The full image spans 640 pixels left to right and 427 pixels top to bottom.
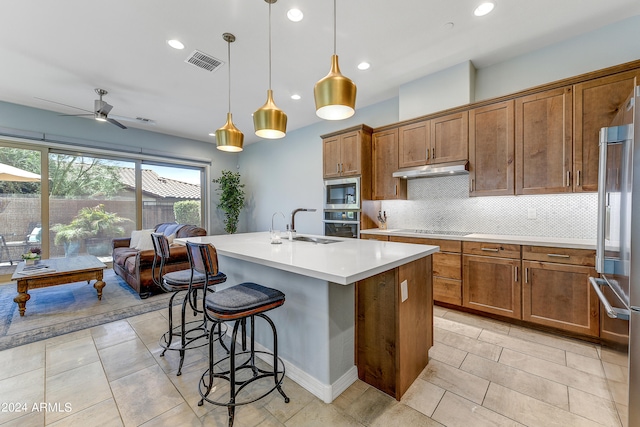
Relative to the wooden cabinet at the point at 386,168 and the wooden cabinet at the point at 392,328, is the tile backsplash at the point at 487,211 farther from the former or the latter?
the wooden cabinet at the point at 392,328

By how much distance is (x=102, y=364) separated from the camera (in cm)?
204

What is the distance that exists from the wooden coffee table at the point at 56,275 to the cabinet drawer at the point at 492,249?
4645 mm

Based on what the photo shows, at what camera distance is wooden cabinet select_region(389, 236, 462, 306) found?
9.60 feet

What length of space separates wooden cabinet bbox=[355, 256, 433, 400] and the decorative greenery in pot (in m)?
5.33

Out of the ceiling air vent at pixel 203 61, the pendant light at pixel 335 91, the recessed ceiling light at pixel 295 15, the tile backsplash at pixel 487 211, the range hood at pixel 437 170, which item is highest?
the ceiling air vent at pixel 203 61

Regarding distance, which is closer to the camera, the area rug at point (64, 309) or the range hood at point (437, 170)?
the area rug at point (64, 309)

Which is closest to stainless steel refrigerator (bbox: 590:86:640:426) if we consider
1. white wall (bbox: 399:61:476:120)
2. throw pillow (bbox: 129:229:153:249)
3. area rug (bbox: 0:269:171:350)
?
white wall (bbox: 399:61:476:120)

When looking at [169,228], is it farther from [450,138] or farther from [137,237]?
[450,138]

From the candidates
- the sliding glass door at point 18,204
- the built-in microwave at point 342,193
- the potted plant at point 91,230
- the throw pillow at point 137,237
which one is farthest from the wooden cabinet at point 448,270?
the sliding glass door at point 18,204

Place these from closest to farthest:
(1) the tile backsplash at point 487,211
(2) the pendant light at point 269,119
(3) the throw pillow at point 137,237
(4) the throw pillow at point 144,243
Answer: (2) the pendant light at point 269,119 → (1) the tile backsplash at point 487,211 → (4) the throw pillow at point 144,243 → (3) the throw pillow at point 137,237

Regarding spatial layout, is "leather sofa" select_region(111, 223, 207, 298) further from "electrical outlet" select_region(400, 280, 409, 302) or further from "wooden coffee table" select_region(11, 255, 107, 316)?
"electrical outlet" select_region(400, 280, 409, 302)

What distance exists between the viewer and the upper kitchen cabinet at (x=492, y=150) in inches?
110

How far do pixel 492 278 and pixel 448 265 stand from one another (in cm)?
44

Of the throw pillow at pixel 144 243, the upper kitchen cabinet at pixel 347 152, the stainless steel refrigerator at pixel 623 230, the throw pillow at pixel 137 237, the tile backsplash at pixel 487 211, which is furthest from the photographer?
the throw pillow at pixel 137 237
